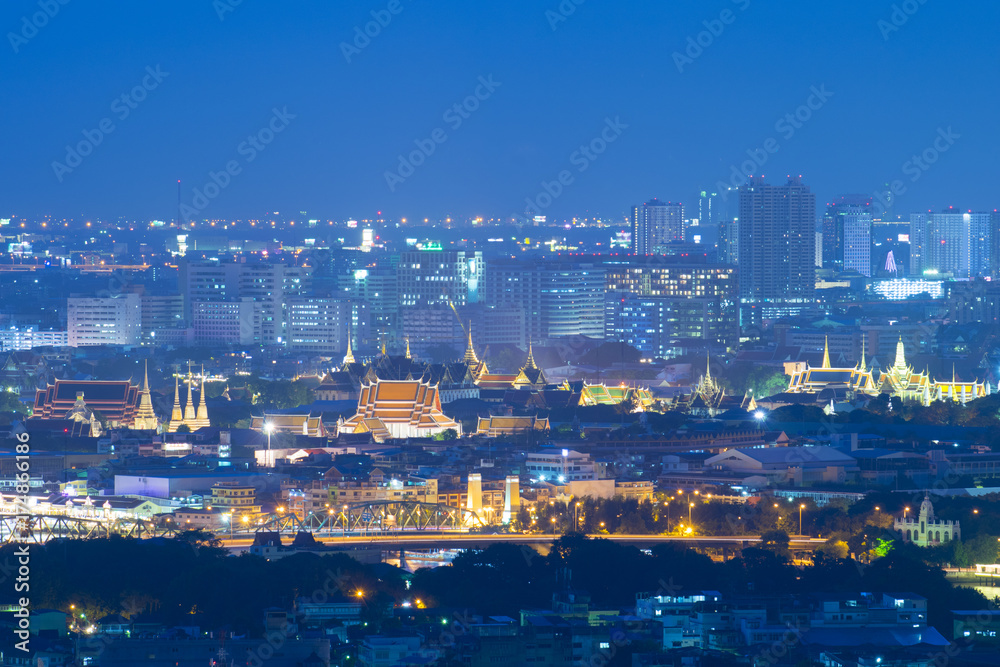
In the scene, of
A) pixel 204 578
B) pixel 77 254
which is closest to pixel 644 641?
pixel 204 578

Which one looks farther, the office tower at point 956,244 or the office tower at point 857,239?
the office tower at point 857,239

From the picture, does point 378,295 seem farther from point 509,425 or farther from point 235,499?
point 235,499

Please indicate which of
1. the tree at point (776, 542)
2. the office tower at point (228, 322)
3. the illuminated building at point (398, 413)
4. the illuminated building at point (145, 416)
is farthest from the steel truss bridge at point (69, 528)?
the office tower at point (228, 322)

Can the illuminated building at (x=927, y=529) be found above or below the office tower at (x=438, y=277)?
below

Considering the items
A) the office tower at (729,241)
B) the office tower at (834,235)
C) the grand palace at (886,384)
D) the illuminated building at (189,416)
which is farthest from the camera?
the office tower at (834,235)

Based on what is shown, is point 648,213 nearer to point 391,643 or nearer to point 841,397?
point 841,397

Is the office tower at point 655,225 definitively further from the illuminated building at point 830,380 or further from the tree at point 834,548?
the tree at point 834,548

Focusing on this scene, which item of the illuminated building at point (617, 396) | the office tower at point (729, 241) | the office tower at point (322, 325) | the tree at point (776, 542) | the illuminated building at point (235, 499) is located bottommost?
the tree at point (776, 542)

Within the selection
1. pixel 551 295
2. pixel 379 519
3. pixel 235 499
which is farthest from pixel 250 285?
pixel 379 519

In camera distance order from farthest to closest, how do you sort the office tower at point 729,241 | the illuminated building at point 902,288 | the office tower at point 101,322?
the illuminated building at point 902,288 < the office tower at point 729,241 < the office tower at point 101,322
